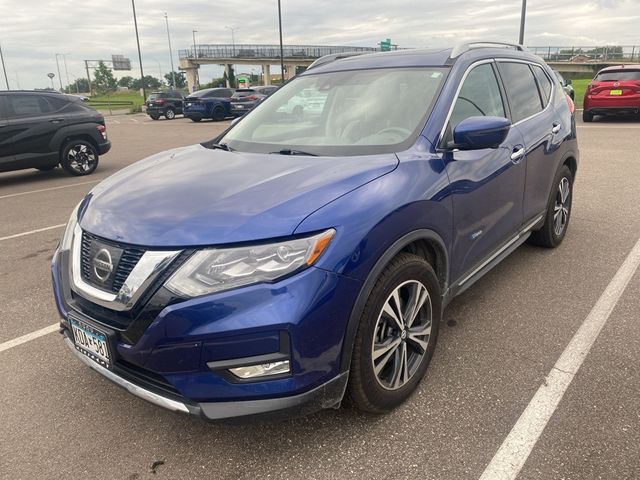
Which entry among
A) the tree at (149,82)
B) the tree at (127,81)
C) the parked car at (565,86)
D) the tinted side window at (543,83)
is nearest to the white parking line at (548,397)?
the tinted side window at (543,83)

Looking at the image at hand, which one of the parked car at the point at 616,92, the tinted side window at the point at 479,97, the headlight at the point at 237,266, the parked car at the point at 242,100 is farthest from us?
the parked car at the point at 242,100

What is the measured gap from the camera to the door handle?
3549mm

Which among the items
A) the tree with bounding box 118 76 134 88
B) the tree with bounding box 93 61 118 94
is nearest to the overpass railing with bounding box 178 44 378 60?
the tree with bounding box 93 61 118 94

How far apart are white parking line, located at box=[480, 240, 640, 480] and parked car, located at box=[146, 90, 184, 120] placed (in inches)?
1157

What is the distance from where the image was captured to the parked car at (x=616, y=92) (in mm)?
15156

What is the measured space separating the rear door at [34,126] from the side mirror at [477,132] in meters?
9.00

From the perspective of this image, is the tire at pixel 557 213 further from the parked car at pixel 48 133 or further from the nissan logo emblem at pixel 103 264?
the parked car at pixel 48 133

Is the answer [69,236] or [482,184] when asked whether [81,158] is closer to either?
[69,236]

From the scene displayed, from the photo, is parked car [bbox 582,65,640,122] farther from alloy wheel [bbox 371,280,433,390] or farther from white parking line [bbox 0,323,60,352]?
white parking line [bbox 0,323,60,352]

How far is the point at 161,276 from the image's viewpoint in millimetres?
2070

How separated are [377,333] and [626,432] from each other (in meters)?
1.25

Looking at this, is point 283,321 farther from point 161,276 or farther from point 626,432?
point 626,432

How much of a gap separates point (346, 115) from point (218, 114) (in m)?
23.3

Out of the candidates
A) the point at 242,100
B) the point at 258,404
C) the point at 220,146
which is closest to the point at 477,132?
the point at 220,146
